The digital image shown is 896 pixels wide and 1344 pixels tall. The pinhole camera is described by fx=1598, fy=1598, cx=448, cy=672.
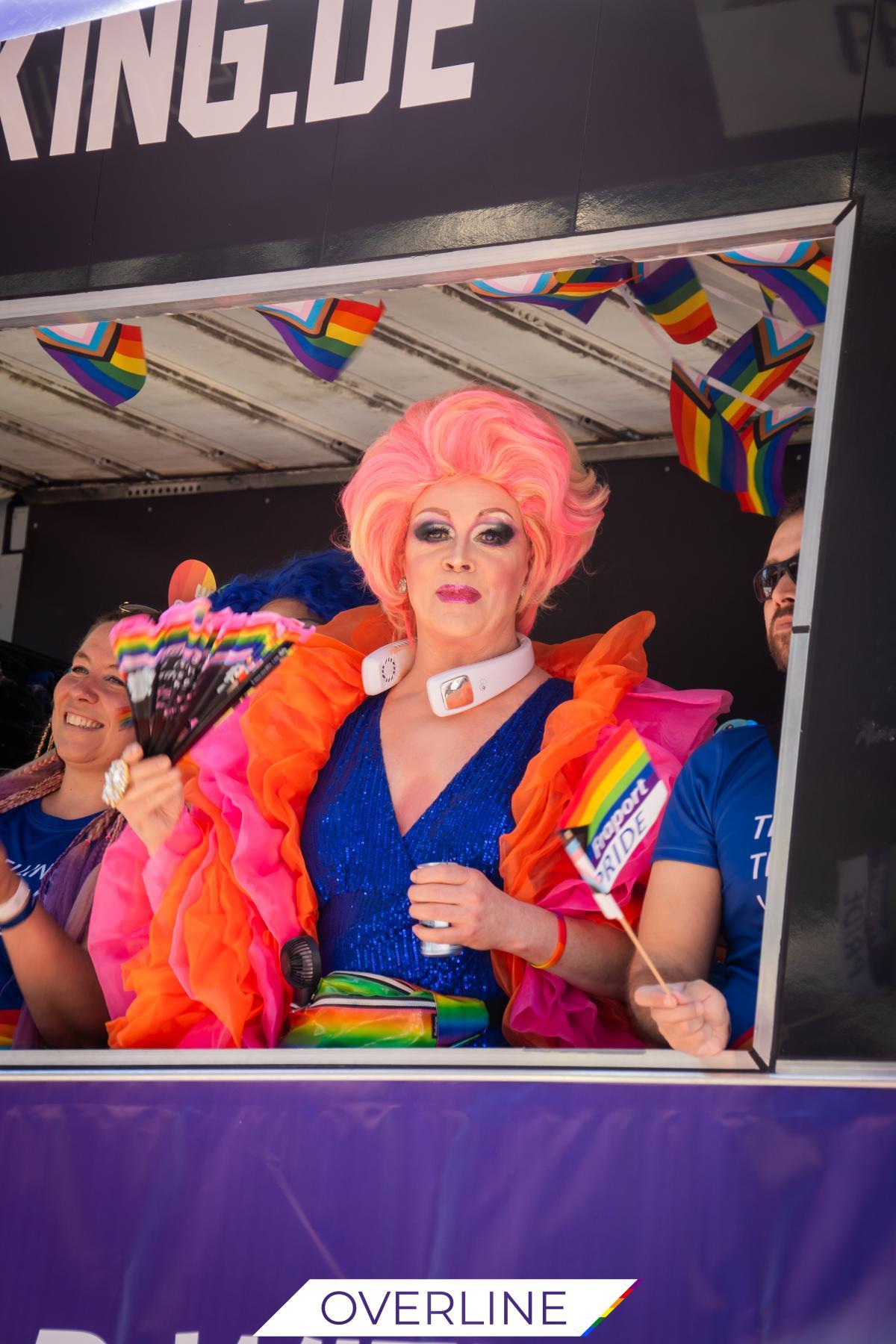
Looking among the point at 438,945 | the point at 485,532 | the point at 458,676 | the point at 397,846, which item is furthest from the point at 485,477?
the point at 438,945

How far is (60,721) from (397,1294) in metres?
1.76

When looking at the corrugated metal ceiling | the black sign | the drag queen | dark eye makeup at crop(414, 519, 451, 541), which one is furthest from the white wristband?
the corrugated metal ceiling

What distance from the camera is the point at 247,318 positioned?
352 cm

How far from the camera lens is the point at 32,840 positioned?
10.9ft

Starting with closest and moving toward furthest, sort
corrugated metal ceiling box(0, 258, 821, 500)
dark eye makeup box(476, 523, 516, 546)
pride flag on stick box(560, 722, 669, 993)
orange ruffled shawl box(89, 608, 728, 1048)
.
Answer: pride flag on stick box(560, 722, 669, 993)
orange ruffled shawl box(89, 608, 728, 1048)
dark eye makeup box(476, 523, 516, 546)
corrugated metal ceiling box(0, 258, 821, 500)

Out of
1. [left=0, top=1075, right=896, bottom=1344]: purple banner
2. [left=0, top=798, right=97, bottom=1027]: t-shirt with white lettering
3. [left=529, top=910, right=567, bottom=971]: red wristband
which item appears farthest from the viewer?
[left=0, top=798, right=97, bottom=1027]: t-shirt with white lettering

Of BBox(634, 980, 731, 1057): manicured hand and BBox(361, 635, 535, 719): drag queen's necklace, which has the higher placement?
BBox(361, 635, 535, 719): drag queen's necklace

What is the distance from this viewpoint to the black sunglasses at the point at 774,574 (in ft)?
8.41

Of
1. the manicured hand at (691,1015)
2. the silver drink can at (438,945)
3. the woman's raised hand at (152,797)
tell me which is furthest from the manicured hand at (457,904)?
the woman's raised hand at (152,797)

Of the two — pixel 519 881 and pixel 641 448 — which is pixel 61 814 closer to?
pixel 519 881

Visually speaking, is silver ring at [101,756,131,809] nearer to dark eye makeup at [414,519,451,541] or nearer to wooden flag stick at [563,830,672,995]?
dark eye makeup at [414,519,451,541]

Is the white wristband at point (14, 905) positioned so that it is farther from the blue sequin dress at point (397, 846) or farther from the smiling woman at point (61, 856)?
the blue sequin dress at point (397, 846)

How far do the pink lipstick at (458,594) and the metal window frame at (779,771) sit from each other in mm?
522

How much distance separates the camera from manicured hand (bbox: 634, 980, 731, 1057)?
6.29 feet
